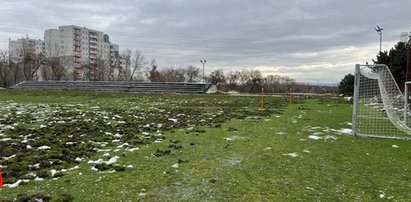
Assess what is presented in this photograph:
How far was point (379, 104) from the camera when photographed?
1277 centimetres

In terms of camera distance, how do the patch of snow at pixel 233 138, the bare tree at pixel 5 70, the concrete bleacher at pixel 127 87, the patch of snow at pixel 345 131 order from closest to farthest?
the patch of snow at pixel 233 138 → the patch of snow at pixel 345 131 → the concrete bleacher at pixel 127 87 → the bare tree at pixel 5 70

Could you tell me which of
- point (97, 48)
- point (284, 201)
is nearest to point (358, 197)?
point (284, 201)

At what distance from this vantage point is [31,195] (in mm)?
4562

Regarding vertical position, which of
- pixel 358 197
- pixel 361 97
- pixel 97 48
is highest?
pixel 97 48

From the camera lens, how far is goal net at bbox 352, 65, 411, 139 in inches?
426

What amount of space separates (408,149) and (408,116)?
190 inches

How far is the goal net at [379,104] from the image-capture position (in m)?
10.8

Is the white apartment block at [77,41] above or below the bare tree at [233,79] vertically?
above

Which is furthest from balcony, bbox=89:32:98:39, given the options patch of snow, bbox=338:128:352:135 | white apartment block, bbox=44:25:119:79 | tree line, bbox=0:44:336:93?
patch of snow, bbox=338:128:352:135

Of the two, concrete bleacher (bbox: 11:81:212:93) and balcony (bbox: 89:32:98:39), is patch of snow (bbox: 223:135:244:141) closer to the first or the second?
concrete bleacher (bbox: 11:81:212:93)

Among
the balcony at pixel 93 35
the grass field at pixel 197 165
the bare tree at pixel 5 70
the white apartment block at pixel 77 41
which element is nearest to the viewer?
the grass field at pixel 197 165

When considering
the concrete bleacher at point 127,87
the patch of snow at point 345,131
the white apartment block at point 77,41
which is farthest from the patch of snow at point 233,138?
the white apartment block at point 77,41

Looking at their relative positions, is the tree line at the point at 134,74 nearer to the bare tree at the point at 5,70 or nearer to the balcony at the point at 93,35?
the bare tree at the point at 5,70

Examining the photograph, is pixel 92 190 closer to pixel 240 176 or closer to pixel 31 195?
pixel 31 195
